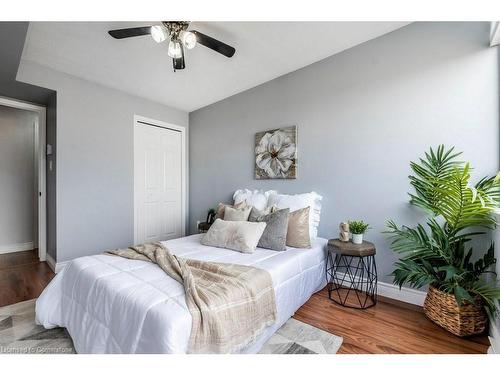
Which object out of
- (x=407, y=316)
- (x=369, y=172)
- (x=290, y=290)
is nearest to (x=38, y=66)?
(x=290, y=290)

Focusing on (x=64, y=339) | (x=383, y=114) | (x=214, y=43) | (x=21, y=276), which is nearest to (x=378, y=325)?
(x=383, y=114)

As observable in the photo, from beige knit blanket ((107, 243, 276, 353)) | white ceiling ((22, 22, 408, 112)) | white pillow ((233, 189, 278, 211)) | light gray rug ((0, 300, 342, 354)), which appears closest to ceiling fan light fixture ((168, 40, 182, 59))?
white ceiling ((22, 22, 408, 112))

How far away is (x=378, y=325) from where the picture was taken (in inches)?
72.0

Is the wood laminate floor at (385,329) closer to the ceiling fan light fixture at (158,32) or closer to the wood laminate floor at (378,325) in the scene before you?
the wood laminate floor at (378,325)

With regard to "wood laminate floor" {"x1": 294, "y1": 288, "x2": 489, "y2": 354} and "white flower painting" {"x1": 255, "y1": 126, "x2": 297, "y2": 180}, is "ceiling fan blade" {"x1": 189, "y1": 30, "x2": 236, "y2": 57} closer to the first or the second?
"white flower painting" {"x1": 255, "y1": 126, "x2": 297, "y2": 180}

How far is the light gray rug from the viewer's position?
1.54 m

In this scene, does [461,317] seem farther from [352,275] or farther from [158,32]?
[158,32]

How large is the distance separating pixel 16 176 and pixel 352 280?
5.32 metres

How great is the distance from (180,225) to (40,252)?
6.47 ft

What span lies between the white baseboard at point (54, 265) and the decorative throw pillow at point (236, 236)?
6.47 ft

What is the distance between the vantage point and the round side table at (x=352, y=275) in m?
2.08

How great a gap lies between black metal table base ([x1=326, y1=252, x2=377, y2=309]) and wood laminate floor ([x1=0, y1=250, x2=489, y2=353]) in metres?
0.10

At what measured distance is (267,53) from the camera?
2533 mm

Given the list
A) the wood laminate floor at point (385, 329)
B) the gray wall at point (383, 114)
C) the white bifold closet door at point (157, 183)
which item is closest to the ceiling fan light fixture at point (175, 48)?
the gray wall at point (383, 114)
